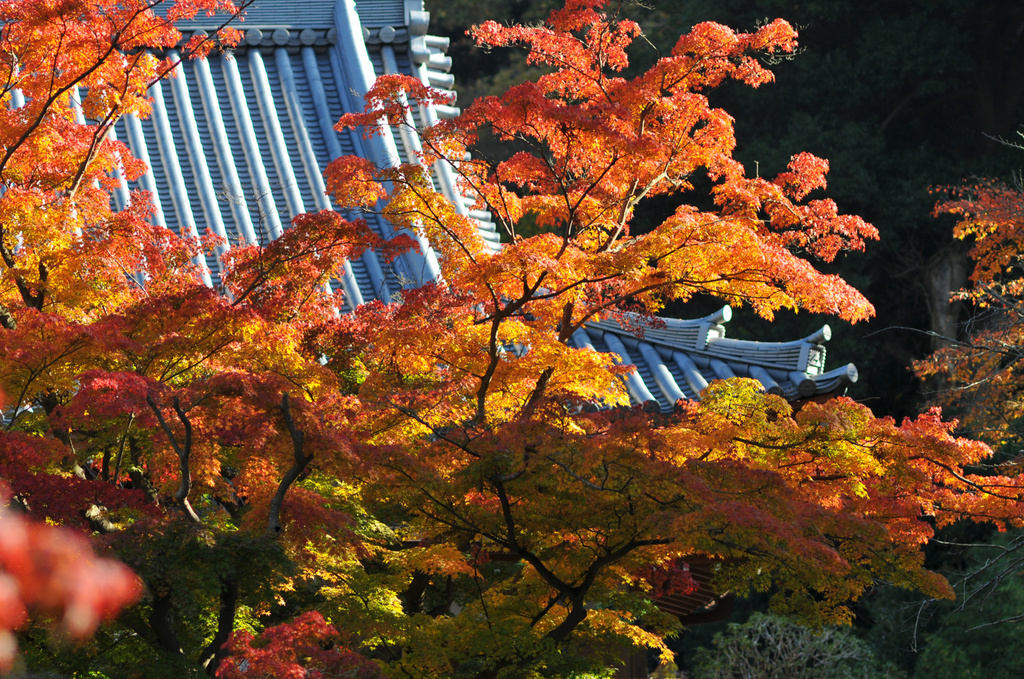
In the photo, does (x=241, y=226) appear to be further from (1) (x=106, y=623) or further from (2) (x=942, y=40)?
(2) (x=942, y=40)

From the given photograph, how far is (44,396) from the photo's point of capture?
703cm

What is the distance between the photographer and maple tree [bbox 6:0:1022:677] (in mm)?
5922

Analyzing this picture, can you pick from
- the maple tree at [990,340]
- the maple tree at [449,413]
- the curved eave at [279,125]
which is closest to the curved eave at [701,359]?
the maple tree at [449,413]

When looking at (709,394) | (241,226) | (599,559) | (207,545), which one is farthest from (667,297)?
(241,226)

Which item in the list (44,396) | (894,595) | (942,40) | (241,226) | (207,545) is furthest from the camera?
(942,40)

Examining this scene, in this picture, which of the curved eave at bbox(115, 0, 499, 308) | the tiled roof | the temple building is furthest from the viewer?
the curved eave at bbox(115, 0, 499, 308)

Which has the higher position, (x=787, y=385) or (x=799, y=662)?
(x=787, y=385)

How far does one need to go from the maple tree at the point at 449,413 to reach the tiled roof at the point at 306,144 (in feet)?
10.1

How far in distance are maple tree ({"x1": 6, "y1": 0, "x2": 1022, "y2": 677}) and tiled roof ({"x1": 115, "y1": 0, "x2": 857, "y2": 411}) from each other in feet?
10.1

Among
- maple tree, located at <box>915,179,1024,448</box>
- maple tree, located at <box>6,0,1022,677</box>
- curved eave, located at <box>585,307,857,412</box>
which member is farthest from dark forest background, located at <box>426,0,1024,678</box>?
maple tree, located at <box>6,0,1022,677</box>

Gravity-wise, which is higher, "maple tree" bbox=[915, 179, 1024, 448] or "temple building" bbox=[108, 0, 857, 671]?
"temple building" bbox=[108, 0, 857, 671]

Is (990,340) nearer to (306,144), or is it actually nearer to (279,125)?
(306,144)

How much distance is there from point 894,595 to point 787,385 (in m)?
8.98

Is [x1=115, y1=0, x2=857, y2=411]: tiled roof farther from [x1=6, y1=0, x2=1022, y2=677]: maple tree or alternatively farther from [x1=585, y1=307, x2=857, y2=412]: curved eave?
[x1=6, y1=0, x2=1022, y2=677]: maple tree
